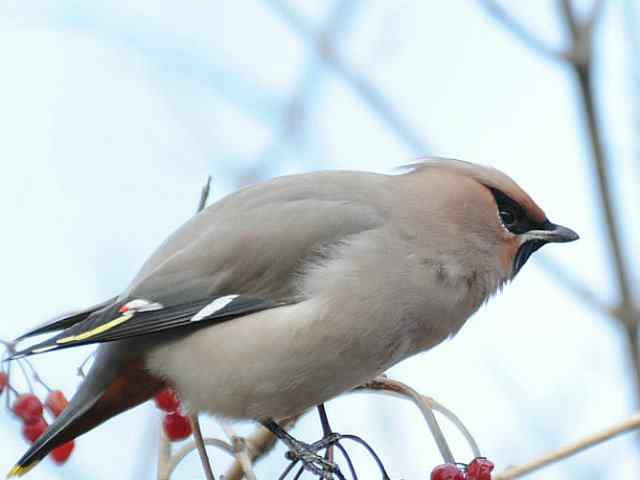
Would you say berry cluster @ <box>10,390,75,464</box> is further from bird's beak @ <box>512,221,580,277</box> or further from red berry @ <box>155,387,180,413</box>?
bird's beak @ <box>512,221,580,277</box>

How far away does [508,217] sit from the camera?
400 centimetres

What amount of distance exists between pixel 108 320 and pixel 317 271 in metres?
0.62

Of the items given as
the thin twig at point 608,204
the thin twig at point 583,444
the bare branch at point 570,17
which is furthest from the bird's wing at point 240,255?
the thin twig at point 583,444

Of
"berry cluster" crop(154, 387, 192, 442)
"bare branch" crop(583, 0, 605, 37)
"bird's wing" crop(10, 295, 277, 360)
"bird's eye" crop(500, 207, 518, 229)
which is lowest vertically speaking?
"berry cluster" crop(154, 387, 192, 442)

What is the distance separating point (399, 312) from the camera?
3.64 meters

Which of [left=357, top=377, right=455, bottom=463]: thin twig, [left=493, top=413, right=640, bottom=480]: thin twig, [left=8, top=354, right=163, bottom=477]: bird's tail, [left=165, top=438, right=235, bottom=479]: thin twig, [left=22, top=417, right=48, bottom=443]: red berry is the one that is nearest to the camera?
[left=493, top=413, right=640, bottom=480]: thin twig

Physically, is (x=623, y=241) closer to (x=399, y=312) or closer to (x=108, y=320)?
(x=399, y=312)

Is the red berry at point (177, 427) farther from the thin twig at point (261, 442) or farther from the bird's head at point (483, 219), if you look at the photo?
the bird's head at point (483, 219)

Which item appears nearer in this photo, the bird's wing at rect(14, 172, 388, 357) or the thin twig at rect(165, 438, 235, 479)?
the thin twig at rect(165, 438, 235, 479)

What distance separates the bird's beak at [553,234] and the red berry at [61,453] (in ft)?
5.18

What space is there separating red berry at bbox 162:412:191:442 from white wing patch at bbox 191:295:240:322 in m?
0.34

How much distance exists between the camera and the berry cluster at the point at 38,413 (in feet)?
11.9

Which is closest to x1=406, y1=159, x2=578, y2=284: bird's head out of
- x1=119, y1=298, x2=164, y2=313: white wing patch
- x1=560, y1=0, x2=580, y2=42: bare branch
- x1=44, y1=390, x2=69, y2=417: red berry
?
x1=560, y1=0, x2=580, y2=42: bare branch

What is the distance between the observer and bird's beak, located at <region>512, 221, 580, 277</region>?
3.95 metres
